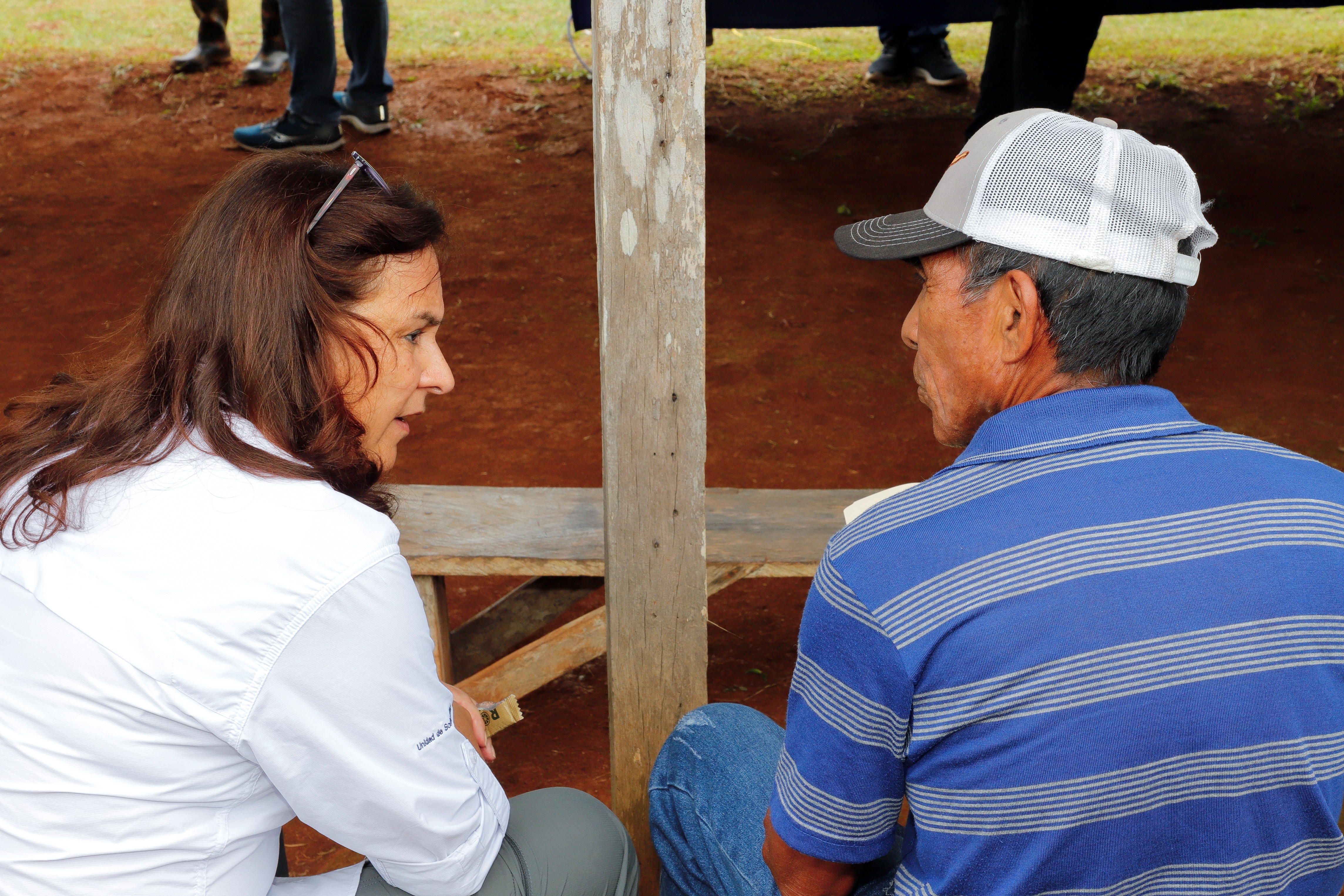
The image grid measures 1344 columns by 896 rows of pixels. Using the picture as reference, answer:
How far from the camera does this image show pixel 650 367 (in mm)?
→ 1730

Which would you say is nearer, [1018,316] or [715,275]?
[1018,316]

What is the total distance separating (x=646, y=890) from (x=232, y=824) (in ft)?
3.51

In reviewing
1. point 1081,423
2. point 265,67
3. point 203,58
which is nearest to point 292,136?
point 265,67

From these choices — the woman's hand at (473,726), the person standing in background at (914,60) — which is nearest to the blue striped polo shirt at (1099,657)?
the woman's hand at (473,726)

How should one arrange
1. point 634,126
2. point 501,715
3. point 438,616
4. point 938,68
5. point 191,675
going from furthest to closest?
point 938,68 → point 438,616 → point 501,715 → point 634,126 → point 191,675

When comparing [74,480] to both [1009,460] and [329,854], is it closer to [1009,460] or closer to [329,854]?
[1009,460]

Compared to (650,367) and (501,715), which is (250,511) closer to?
(650,367)

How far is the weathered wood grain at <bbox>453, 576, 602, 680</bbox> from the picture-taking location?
2777mm

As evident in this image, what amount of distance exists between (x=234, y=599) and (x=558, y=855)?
71cm

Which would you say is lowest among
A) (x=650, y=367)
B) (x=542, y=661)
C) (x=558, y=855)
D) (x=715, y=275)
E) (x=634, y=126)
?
(x=715, y=275)

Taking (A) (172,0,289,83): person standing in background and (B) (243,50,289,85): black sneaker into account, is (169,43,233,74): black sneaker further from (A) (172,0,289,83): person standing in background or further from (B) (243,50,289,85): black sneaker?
(B) (243,50,289,85): black sneaker

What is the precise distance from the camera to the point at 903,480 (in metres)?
3.87

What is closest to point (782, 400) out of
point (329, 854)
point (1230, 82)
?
point (329, 854)

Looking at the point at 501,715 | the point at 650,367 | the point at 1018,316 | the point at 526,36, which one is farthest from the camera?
the point at 526,36
